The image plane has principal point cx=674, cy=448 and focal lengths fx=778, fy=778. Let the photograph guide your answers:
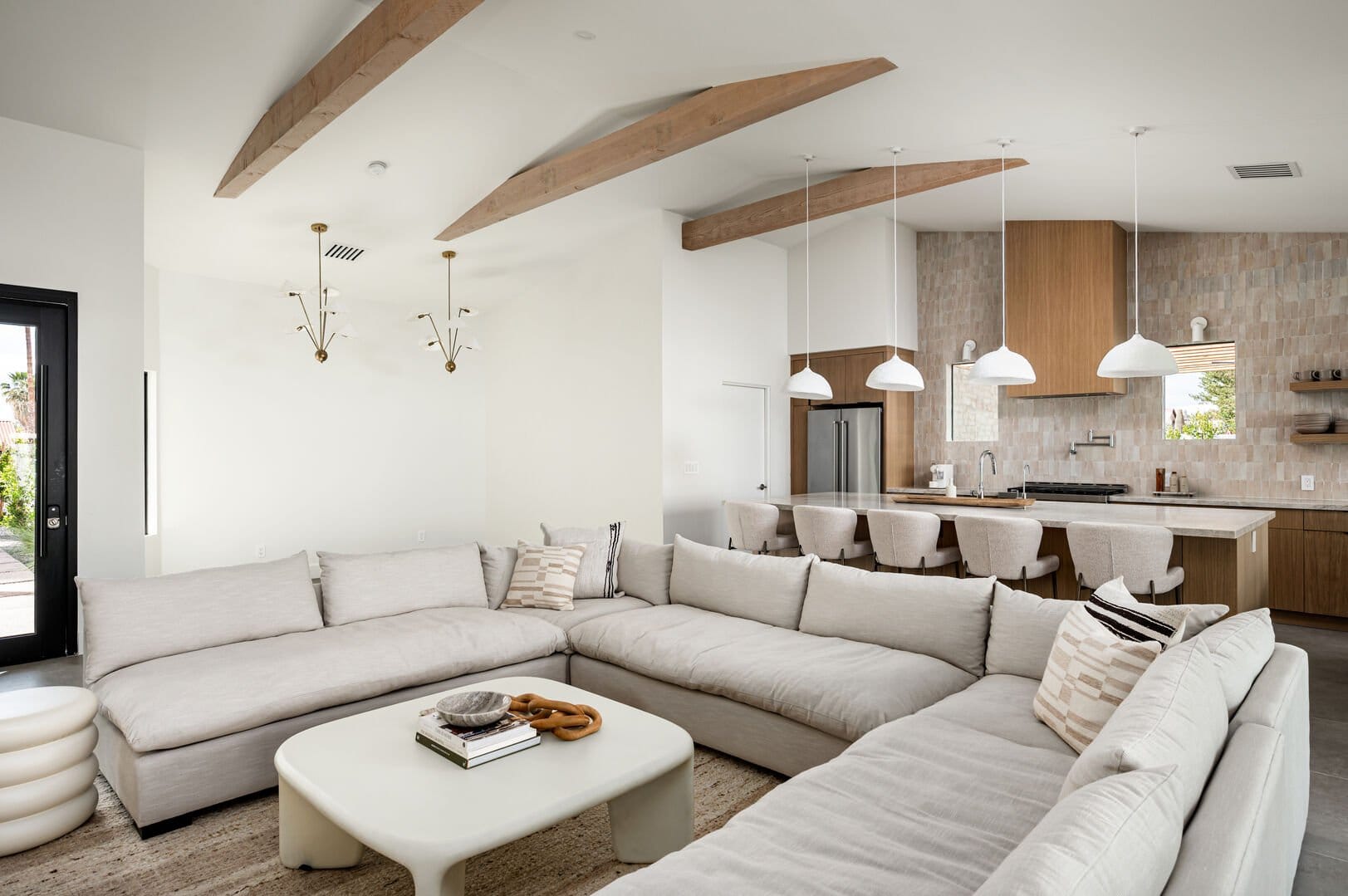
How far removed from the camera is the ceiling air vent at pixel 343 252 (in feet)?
21.2

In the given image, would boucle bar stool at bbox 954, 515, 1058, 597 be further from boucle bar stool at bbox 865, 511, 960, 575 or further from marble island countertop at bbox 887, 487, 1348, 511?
marble island countertop at bbox 887, 487, 1348, 511

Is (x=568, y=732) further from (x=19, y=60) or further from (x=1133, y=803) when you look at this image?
(x=19, y=60)

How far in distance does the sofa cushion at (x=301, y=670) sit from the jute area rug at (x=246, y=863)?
1.01ft

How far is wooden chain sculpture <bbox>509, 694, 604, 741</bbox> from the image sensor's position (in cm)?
242

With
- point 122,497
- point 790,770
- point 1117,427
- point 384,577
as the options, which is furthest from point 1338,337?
point 122,497

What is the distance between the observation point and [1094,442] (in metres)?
6.68

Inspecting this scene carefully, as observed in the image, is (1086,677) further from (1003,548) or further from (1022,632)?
(1003,548)

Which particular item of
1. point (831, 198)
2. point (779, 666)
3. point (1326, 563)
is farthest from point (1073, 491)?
point (779, 666)

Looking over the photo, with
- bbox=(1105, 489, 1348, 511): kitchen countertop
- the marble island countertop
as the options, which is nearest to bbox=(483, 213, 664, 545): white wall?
the marble island countertop

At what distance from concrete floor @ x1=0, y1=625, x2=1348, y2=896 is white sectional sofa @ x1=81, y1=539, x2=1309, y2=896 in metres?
0.27

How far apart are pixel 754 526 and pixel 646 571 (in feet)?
4.25

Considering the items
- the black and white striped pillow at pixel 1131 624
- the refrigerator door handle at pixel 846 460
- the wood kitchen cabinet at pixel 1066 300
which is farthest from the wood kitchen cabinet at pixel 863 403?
the black and white striped pillow at pixel 1131 624

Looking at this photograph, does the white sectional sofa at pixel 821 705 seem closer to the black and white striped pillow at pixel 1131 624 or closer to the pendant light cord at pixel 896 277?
the black and white striped pillow at pixel 1131 624

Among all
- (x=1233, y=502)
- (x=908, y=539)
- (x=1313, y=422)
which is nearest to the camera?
(x=908, y=539)
